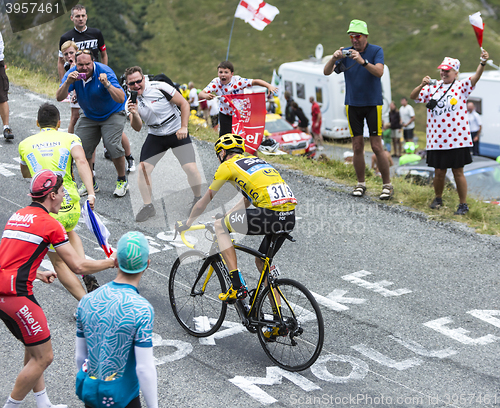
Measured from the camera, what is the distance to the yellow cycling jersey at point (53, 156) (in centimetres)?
530

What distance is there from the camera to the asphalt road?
4477 mm

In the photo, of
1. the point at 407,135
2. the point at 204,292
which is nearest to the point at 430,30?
the point at 407,135

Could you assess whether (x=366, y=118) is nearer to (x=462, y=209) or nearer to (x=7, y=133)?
(x=462, y=209)

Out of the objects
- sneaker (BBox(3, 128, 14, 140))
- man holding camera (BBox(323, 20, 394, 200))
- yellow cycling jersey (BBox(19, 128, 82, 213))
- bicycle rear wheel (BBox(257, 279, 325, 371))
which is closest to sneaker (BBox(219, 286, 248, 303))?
bicycle rear wheel (BBox(257, 279, 325, 371))

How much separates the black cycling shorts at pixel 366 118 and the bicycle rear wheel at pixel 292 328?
14.8 feet

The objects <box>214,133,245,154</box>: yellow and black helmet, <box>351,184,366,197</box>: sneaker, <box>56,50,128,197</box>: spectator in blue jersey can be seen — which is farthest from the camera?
<box>351,184,366,197</box>: sneaker

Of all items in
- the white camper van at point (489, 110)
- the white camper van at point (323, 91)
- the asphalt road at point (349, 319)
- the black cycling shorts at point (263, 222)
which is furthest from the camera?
the white camper van at point (323, 91)

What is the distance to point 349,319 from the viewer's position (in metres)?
5.64

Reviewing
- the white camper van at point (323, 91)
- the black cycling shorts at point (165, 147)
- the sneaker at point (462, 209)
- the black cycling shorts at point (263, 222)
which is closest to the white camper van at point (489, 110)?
the white camper van at point (323, 91)

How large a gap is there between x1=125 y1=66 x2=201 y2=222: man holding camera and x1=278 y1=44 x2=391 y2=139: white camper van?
1669 centimetres

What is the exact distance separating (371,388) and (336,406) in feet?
1.27

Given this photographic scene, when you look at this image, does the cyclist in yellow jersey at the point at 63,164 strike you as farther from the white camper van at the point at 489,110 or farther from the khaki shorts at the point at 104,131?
the white camper van at the point at 489,110

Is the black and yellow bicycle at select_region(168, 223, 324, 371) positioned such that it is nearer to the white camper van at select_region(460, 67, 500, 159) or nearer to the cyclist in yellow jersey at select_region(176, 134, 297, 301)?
the cyclist in yellow jersey at select_region(176, 134, 297, 301)

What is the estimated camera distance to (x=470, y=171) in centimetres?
1182
